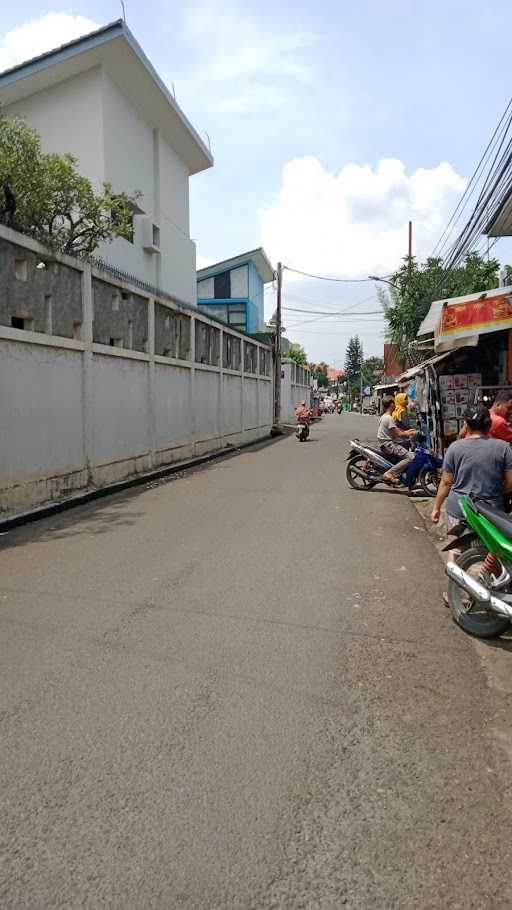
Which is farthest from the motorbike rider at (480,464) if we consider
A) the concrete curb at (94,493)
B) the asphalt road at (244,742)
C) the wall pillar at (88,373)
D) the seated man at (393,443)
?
the wall pillar at (88,373)

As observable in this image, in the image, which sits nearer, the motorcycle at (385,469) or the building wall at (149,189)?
the motorcycle at (385,469)

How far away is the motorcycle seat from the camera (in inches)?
183

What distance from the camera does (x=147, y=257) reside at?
24.3 meters

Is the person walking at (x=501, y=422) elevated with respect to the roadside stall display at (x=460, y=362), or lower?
lower

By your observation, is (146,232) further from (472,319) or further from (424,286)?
(472,319)

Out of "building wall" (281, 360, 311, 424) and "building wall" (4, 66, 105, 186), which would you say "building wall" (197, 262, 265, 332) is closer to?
"building wall" (281, 360, 311, 424)

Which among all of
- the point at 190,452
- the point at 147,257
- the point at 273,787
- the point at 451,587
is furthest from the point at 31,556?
the point at 147,257

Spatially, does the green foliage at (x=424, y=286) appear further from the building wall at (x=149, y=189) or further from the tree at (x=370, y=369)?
the tree at (x=370, y=369)

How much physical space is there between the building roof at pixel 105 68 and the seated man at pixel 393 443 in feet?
45.3

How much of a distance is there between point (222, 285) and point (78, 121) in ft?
88.4

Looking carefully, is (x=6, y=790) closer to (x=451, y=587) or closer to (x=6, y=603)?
(x=6, y=603)

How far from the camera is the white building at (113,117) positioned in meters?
20.1

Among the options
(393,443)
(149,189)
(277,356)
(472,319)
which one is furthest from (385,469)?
(277,356)

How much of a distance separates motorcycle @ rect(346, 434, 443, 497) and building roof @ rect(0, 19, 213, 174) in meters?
14.1
